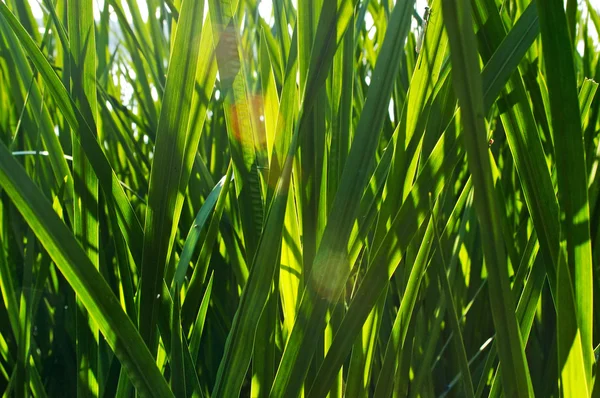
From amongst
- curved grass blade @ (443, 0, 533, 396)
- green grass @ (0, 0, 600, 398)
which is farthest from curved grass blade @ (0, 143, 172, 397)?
curved grass blade @ (443, 0, 533, 396)

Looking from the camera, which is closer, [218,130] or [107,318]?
[107,318]

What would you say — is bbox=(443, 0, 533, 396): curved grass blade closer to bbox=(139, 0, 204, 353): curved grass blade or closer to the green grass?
the green grass

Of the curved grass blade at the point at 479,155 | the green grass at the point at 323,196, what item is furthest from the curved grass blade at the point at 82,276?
the curved grass blade at the point at 479,155

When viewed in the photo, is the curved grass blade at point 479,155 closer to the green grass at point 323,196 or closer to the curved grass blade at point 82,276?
the green grass at point 323,196

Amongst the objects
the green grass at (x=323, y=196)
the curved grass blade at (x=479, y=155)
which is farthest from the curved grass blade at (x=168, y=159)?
the curved grass blade at (x=479, y=155)

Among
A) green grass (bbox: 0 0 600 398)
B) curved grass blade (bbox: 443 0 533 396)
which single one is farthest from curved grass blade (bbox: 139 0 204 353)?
curved grass blade (bbox: 443 0 533 396)

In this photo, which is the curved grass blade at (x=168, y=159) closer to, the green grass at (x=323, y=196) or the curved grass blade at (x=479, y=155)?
the green grass at (x=323, y=196)

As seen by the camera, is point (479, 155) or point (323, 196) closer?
point (479, 155)

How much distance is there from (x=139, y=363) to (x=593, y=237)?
325mm

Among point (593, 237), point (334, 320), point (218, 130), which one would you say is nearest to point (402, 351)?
point (334, 320)

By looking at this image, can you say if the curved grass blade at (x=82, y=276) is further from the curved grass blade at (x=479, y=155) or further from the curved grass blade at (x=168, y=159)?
the curved grass blade at (x=479, y=155)

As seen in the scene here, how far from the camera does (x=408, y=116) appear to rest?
355 mm

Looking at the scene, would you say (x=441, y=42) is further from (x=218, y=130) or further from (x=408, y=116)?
(x=218, y=130)

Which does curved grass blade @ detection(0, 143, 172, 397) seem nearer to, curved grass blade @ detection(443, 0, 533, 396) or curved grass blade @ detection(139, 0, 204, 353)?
curved grass blade @ detection(139, 0, 204, 353)
